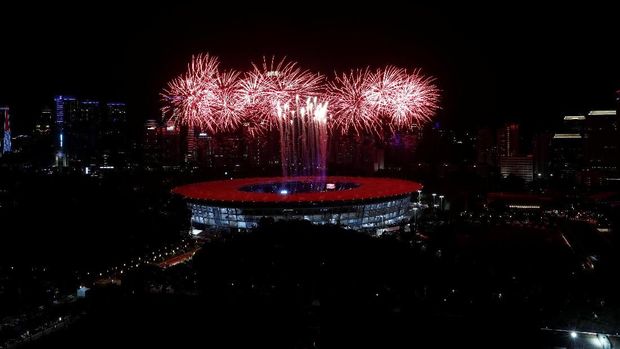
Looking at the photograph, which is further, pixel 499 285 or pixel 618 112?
pixel 618 112

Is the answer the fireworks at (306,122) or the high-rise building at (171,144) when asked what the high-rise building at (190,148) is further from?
the fireworks at (306,122)

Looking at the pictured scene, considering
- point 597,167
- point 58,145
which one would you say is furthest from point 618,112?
point 58,145

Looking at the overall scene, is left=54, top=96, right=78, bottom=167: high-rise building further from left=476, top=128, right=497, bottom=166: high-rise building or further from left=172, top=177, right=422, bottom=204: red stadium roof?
left=476, top=128, right=497, bottom=166: high-rise building

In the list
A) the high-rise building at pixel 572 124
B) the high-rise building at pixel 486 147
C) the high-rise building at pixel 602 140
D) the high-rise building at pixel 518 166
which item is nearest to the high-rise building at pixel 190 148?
the high-rise building at pixel 486 147

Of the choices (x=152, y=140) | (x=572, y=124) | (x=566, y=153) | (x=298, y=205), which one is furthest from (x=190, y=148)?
(x=572, y=124)

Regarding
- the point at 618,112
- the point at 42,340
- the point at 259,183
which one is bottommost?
the point at 42,340

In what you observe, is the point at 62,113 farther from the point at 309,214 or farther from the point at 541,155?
the point at 541,155

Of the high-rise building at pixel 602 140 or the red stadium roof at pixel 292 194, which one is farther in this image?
the high-rise building at pixel 602 140

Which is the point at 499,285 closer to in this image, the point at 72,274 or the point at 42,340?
the point at 42,340
